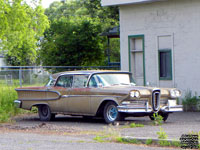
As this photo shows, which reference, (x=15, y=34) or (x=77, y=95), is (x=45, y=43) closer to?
(x=15, y=34)

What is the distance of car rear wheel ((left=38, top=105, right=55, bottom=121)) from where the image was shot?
15964mm

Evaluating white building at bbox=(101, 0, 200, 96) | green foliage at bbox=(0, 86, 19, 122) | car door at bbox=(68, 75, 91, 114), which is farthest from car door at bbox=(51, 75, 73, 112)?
white building at bbox=(101, 0, 200, 96)

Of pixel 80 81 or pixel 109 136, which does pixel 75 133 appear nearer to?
pixel 109 136

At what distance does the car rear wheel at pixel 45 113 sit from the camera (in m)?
16.0

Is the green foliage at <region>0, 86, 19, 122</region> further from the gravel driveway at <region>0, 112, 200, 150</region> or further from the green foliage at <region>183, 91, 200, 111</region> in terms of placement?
the green foliage at <region>183, 91, 200, 111</region>

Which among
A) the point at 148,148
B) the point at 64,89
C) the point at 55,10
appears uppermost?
the point at 55,10

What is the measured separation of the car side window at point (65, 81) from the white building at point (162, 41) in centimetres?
536

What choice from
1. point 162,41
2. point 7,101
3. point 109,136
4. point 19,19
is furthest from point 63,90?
point 19,19

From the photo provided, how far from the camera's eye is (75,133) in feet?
39.7

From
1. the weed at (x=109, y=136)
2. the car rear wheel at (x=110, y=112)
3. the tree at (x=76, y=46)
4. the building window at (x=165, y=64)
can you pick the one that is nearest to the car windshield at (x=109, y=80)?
the car rear wheel at (x=110, y=112)

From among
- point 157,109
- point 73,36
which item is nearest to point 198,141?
point 157,109

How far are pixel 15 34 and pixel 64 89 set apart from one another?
432 inches

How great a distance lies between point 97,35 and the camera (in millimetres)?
32750

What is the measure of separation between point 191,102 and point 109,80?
16.7 ft
